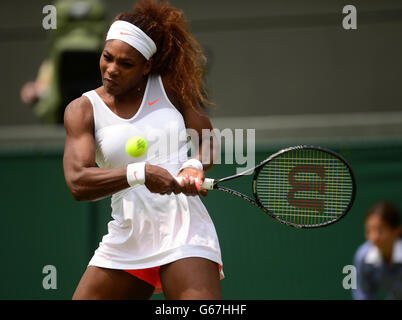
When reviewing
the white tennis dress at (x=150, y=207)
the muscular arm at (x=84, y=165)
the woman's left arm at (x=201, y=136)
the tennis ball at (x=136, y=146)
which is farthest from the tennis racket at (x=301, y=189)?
the muscular arm at (x=84, y=165)

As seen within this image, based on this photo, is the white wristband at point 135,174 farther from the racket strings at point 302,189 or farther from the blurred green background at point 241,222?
the blurred green background at point 241,222

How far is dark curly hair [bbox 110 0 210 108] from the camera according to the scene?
343cm

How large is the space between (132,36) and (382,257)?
2.90 meters

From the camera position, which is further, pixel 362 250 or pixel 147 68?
pixel 362 250

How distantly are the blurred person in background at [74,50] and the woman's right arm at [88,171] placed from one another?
2778 mm

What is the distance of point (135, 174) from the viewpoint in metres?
3.11

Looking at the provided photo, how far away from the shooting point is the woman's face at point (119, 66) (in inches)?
129

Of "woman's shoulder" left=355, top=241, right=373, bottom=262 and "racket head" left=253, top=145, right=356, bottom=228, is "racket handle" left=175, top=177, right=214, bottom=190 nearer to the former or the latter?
"racket head" left=253, top=145, right=356, bottom=228

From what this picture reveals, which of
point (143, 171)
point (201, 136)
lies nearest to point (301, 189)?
point (201, 136)

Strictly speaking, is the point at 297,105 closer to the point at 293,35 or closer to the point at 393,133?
the point at 293,35

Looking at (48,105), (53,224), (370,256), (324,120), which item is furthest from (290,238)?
(48,105)

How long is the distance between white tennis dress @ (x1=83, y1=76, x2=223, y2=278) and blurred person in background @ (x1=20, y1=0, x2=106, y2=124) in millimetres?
2761

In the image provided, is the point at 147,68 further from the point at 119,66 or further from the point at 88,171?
the point at 88,171

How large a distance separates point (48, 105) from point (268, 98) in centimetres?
219
